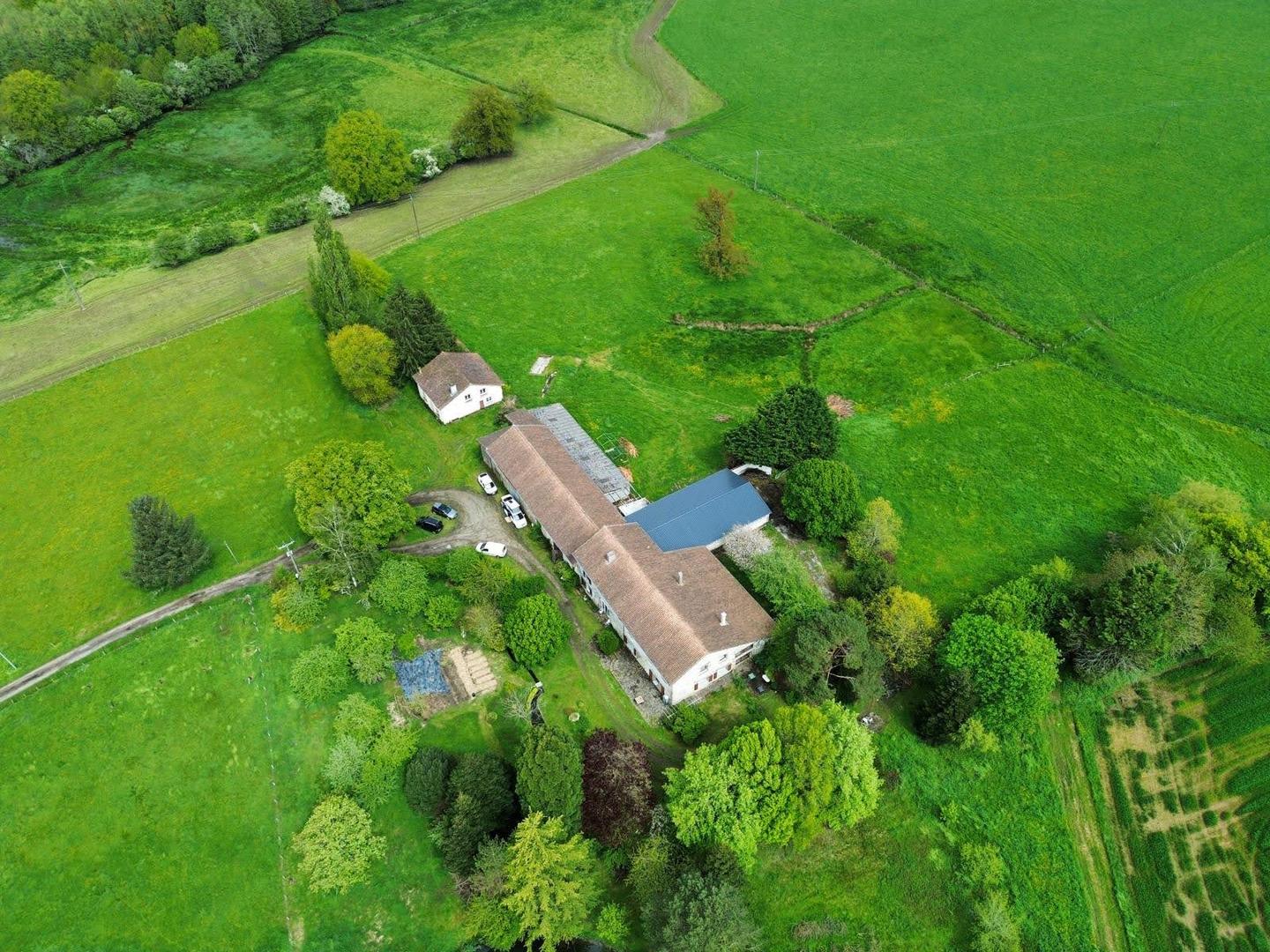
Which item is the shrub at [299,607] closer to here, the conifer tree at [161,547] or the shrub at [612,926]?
the conifer tree at [161,547]

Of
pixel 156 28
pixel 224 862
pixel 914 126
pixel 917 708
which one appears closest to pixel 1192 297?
pixel 914 126

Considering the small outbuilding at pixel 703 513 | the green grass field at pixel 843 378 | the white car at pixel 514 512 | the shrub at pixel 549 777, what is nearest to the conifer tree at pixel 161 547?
the white car at pixel 514 512

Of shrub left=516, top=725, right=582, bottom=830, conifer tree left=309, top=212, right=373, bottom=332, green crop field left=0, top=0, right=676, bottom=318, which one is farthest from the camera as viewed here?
green crop field left=0, top=0, right=676, bottom=318

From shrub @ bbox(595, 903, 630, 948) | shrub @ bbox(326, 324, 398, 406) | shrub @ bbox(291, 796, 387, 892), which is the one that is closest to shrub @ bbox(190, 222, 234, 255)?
shrub @ bbox(326, 324, 398, 406)

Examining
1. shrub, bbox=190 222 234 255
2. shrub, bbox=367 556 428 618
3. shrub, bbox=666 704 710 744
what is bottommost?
shrub, bbox=666 704 710 744

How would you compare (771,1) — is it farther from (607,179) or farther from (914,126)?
(607,179)

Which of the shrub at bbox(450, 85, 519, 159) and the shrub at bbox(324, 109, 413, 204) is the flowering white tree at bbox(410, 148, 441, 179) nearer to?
the shrub at bbox(324, 109, 413, 204)

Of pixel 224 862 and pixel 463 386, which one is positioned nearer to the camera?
pixel 224 862
